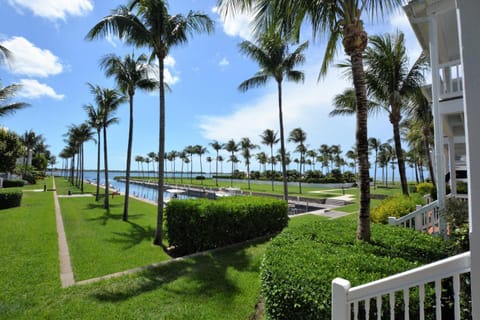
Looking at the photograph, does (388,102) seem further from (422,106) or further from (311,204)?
(311,204)

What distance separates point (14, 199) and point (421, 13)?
22.7m

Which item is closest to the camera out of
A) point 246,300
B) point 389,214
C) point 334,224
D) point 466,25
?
point 466,25

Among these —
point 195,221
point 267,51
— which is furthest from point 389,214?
point 267,51

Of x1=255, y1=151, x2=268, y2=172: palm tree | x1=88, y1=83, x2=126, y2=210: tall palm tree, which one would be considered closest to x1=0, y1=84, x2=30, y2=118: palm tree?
x1=88, y1=83, x2=126, y2=210: tall palm tree

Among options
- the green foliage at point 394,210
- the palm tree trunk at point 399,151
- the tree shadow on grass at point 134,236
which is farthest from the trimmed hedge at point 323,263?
the palm tree trunk at point 399,151

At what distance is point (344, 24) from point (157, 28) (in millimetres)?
6669

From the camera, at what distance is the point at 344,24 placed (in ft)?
15.7

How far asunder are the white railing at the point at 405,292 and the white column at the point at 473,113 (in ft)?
0.37

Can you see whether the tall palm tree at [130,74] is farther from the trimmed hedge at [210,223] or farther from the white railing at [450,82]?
the white railing at [450,82]

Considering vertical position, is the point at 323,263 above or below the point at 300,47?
below

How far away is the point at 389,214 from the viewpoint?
7750 mm

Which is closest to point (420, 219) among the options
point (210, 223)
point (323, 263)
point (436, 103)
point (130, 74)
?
point (436, 103)

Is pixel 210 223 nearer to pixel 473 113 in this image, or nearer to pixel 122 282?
pixel 122 282

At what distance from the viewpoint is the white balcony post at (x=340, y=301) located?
2069mm
